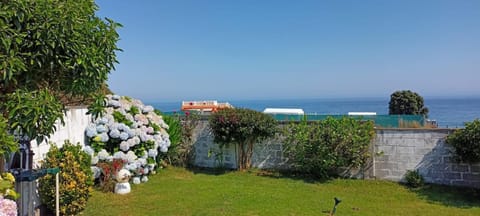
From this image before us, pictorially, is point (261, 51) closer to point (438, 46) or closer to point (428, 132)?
point (438, 46)

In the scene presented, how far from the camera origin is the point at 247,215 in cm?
502

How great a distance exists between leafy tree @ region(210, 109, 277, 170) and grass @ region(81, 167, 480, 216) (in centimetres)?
106

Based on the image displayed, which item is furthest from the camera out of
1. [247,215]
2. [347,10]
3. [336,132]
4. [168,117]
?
[347,10]

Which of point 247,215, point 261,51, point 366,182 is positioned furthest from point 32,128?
point 261,51

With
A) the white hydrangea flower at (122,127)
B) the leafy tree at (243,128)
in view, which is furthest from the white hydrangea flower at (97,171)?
the leafy tree at (243,128)

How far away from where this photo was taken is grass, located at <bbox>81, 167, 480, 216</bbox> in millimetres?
5262

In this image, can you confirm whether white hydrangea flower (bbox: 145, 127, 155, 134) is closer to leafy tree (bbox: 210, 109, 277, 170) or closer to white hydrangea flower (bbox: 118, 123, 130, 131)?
white hydrangea flower (bbox: 118, 123, 130, 131)

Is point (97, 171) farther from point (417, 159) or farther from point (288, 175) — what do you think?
point (417, 159)

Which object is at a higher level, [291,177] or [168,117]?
[168,117]

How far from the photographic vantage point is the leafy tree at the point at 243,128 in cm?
803

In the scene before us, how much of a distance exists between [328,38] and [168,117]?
34.6ft

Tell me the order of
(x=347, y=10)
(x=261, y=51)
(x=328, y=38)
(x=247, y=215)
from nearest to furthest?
(x=247, y=215) → (x=347, y=10) → (x=328, y=38) → (x=261, y=51)

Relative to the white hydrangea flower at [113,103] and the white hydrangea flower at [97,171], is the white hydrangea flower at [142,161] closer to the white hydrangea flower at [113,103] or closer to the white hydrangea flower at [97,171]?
the white hydrangea flower at [97,171]

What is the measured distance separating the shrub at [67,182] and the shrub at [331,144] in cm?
463
